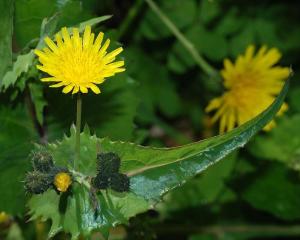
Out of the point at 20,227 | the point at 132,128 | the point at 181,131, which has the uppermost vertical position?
the point at 181,131

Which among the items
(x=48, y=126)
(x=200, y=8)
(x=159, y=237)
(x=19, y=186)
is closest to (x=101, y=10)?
(x=200, y=8)

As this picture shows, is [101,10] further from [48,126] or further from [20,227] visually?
[20,227]

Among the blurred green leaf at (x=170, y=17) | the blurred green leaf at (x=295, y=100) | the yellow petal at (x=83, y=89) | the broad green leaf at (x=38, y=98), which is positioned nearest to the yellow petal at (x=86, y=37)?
the yellow petal at (x=83, y=89)

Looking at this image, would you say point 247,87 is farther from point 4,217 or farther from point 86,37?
point 4,217

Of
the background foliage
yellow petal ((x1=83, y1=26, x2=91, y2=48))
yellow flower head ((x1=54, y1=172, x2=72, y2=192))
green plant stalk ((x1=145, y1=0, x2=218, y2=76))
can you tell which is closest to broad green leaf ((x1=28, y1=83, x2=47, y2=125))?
the background foliage

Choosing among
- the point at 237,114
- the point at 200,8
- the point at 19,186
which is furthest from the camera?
the point at 200,8

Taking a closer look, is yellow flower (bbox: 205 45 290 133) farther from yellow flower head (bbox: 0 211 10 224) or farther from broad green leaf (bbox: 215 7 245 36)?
yellow flower head (bbox: 0 211 10 224)

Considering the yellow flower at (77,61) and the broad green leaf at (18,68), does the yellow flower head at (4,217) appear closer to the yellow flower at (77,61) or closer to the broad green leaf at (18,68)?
the broad green leaf at (18,68)

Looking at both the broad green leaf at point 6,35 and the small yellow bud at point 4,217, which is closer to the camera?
the broad green leaf at point 6,35
